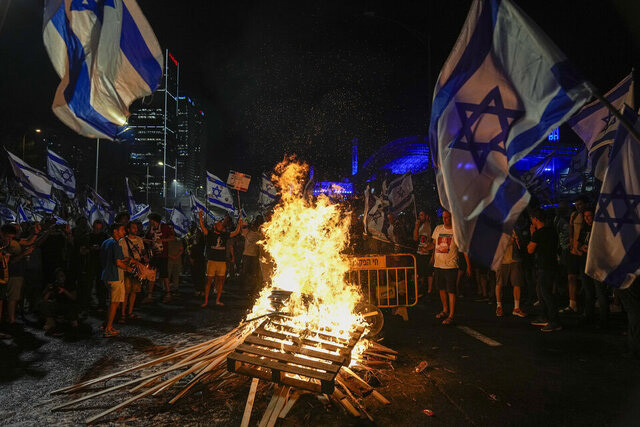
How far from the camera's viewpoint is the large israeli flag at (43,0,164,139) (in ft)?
13.7

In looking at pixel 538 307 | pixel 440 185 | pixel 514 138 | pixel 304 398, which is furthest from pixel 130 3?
pixel 538 307

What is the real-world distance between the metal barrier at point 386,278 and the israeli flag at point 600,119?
3.68 metres

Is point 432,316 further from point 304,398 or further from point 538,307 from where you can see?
point 304,398

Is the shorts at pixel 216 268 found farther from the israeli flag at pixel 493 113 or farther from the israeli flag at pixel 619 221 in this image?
the israeli flag at pixel 619 221

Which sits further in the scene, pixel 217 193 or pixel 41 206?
pixel 217 193

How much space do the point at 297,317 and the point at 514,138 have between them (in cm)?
341

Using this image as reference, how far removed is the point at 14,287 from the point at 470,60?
29.5ft

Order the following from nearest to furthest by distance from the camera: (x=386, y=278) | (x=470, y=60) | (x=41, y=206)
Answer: (x=470, y=60), (x=386, y=278), (x=41, y=206)

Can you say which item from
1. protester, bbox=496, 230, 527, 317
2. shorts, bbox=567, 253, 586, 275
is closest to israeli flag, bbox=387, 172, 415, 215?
protester, bbox=496, 230, 527, 317

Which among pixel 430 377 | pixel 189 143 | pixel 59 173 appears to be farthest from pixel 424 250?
pixel 189 143

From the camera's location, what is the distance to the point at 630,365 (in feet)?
16.7

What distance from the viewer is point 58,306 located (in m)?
7.30

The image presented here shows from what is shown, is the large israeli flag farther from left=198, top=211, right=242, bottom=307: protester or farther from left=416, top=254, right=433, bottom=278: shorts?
left=416, top=254, right=433, bottom=278: shorts

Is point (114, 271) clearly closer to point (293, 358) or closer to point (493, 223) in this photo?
point (293, 358)
